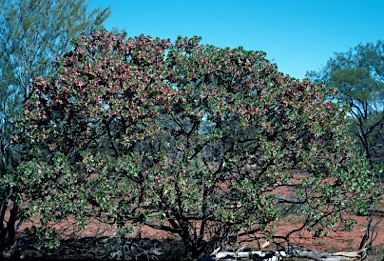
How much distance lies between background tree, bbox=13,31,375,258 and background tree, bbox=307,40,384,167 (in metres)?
14.0

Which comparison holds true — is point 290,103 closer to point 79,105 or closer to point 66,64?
point 79,105

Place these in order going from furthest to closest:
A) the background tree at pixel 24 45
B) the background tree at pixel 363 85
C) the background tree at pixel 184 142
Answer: the background tree at pixel 363 85
the background tree at pixel 24 45
the background tree at pixel 184 142

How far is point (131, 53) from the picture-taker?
852 centimetres

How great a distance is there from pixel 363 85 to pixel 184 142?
67.6 ft

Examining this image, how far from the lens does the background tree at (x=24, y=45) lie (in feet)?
38.8

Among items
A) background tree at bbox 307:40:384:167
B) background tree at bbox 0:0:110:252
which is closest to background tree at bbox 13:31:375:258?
background tree at bbox 0:0:110:252

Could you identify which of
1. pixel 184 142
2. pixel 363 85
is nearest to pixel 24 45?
pixel 184 142

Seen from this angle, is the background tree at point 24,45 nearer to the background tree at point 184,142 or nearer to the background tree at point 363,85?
the background tree at point 184,142

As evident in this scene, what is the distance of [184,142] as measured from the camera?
27.5 ft

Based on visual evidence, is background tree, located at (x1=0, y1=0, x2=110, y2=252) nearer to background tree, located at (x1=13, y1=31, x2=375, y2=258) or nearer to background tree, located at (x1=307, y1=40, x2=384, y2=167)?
background tree, located at (x1=13, y1=31, x2=375, y2=258)

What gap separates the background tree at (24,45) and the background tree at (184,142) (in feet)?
13.2

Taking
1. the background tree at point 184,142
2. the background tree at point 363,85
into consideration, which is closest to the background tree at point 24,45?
the background tree at point 184,142

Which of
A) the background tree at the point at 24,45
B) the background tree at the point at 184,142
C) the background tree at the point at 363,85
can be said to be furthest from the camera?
the background tree at the point at 363,85

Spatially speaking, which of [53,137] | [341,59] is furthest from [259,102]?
[341,59]
